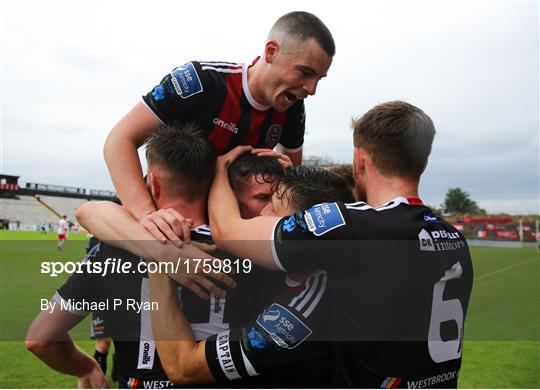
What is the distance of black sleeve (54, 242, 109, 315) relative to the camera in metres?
2.27

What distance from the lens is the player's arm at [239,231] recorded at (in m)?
2.00

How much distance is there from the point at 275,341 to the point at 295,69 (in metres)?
1.47

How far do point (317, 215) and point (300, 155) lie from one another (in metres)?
1.79

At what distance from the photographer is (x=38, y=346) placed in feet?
8.11

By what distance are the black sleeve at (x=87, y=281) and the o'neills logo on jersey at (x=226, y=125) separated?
100cm

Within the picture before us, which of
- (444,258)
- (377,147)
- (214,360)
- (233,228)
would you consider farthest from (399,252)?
(214,360)

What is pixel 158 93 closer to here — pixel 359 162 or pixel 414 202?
pixel 359 162

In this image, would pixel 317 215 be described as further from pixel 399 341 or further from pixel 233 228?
pixel 399 341

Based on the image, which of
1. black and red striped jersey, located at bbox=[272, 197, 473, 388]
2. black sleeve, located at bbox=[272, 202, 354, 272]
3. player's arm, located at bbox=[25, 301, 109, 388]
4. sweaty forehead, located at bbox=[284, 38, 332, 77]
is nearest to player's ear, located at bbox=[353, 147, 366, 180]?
black and red striped jersey, located at bbox=[272, 197, 473, 388]

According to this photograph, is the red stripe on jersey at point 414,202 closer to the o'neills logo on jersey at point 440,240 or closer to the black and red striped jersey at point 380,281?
the black and red striped jersey at point 380,281

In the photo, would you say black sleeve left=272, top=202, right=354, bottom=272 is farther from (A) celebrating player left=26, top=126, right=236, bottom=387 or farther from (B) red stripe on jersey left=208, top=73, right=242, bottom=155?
(B) red stripe on jersey left=208, top=73, right=242, bottom=155

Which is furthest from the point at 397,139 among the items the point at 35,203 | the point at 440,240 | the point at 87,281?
the point at 35,203

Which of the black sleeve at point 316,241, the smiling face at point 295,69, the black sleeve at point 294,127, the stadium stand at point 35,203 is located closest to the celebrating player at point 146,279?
the black sleeve at point 316,241

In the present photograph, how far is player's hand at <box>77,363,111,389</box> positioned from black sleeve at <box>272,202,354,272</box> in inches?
62.5
